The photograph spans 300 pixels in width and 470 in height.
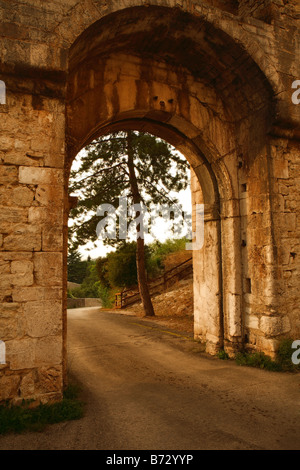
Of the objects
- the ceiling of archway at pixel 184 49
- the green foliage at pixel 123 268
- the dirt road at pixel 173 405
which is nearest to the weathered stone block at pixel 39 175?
the ceiling of archway at pixel 184 49

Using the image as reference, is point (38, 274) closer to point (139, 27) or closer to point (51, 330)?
point (51, 330)

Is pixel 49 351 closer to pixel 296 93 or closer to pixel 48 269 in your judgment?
pixel 48 269

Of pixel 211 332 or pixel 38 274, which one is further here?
pixel 211 332

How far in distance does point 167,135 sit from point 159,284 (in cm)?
1080

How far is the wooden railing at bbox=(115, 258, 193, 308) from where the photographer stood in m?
15.8

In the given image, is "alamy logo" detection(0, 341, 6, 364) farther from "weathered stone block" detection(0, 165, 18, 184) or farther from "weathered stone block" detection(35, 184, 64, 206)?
"weathered stone block" detection(0, 165, 18, 184)

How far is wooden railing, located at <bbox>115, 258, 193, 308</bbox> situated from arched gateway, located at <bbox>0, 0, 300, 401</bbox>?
9337 millimetres

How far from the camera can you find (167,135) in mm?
6129

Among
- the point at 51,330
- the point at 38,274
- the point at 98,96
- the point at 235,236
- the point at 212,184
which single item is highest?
the point at 98,96

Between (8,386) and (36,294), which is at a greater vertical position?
(36,294)

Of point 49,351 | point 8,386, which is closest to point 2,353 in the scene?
point 8,386

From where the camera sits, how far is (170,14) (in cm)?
457
